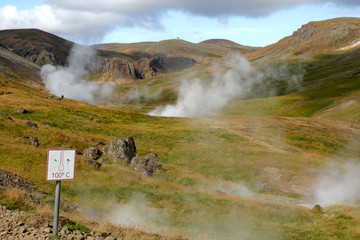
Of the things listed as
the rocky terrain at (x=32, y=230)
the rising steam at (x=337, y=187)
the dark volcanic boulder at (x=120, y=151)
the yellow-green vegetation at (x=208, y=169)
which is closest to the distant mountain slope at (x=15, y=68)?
the yellow-green vegetation at (x=208, y=169)

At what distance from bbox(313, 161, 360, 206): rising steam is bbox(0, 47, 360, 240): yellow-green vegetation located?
5.14 feet

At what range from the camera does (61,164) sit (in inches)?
471

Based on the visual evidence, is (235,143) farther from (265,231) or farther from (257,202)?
(265,231)

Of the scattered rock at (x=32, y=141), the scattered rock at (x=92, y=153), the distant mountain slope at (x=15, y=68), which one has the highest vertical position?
the distant mountain slope at (x=15, y=68)

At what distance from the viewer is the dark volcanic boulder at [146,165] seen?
42.1 meters

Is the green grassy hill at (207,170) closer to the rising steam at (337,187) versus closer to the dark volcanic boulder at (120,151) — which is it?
the rising steam at (337,187)

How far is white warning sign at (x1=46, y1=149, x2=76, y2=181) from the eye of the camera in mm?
11766

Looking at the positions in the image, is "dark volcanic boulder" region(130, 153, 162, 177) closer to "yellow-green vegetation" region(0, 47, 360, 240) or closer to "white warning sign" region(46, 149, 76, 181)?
"yellow-green vegetation" region(0, 47, 360, 240)

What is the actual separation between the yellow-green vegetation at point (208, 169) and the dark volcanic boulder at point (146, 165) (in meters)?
1.30

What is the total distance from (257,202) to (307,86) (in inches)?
6841

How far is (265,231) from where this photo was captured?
25625 millimetres

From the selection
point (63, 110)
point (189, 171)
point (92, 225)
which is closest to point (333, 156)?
point (189, 171)

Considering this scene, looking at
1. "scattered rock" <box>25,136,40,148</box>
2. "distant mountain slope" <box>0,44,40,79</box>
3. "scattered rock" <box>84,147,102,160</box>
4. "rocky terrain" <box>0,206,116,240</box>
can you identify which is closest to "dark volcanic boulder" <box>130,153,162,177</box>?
"scattered rock" <box>84,147,102,160</box>

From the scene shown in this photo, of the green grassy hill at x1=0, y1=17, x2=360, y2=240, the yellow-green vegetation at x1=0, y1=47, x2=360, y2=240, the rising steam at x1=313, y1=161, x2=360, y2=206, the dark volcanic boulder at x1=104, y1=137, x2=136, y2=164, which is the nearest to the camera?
the green grassy hill at x1=0, y1=17, x2=360, y2=240
